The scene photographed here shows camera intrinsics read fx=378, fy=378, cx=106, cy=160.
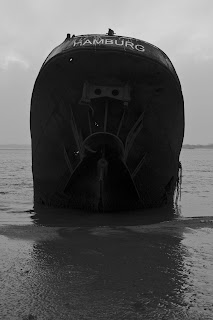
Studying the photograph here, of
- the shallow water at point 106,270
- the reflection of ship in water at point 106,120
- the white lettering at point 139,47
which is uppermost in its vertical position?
the white lettering at point 139,47

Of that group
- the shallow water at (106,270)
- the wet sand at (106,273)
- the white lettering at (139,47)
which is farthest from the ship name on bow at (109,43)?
the wet sand at (106,273)

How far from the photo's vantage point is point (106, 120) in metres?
8.20

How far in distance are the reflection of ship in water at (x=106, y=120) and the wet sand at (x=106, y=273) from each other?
207 cm

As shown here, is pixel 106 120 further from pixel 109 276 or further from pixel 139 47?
pixel 109 276

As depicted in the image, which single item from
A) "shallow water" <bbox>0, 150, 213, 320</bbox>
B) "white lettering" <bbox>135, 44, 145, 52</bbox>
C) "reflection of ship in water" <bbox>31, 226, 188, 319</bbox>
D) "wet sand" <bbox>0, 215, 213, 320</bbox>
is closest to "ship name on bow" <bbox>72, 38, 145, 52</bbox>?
"white lettering" <bbox>135, 44, 145, 52</bbox>

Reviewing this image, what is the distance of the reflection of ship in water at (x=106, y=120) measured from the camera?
806 centimetres

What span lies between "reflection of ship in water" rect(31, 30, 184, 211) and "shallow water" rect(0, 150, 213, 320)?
133 centimetres

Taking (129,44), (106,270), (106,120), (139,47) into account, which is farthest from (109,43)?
(106,270)

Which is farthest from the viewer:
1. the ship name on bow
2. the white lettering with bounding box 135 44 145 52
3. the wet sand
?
the white lettering with bounding box 135 44 145 52

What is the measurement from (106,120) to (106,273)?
464cm

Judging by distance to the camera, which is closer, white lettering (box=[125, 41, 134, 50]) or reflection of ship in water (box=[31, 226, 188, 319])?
reflection of ship in water (box=[31, 226, 188, 319])

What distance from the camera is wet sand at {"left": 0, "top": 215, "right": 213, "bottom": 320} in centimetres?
302

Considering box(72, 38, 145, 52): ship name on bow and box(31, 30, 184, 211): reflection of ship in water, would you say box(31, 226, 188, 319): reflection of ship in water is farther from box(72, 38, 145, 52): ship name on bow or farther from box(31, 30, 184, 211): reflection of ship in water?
box(72, 38, 145, 52): ship name on bow

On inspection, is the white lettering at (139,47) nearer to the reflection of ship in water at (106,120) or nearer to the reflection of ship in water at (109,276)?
the reflection of ship in water at (106,120)
